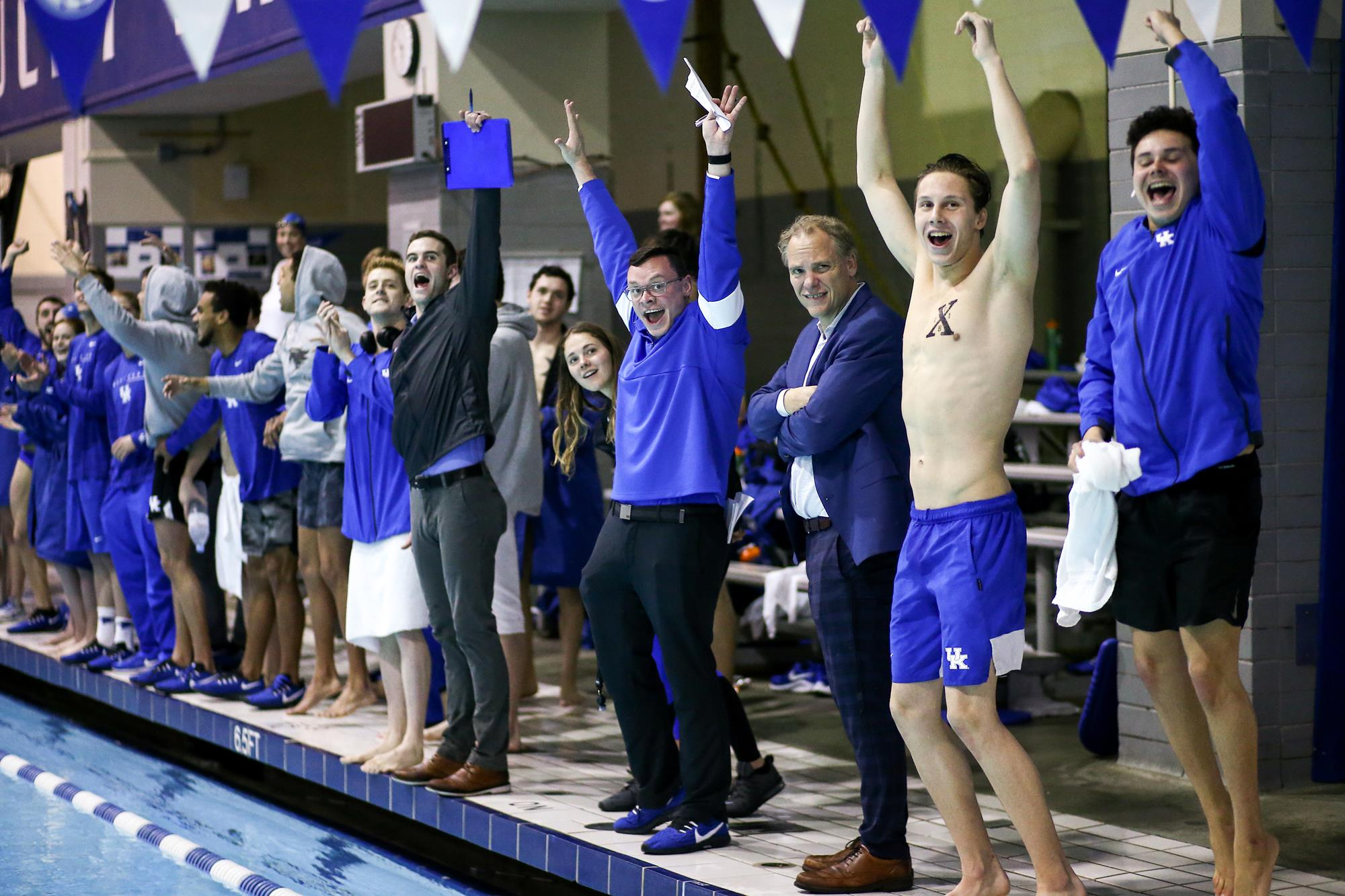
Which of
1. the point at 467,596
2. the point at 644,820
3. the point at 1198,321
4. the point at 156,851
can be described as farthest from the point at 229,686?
the point at 1198,321

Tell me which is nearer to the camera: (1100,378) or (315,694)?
(1100,378)

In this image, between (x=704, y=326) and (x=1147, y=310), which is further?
(x=704, y=326)

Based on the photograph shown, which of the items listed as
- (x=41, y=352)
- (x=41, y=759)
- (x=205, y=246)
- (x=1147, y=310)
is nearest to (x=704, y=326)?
(x=1147, y=310)

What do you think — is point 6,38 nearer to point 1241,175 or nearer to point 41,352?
point 41,352

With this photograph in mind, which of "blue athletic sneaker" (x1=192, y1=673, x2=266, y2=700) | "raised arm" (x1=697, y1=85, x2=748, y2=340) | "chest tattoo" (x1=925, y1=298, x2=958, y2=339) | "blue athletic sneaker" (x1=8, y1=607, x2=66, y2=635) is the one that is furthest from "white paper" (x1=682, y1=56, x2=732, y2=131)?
"blue athletic sneaker" (x1=8, y1=607, x2=66, y2=635)

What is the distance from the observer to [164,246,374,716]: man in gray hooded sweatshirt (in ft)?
19.9

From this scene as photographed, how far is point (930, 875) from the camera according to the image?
4.02 meters

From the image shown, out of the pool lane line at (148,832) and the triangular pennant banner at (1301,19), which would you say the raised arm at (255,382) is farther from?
the triangular pennant banner at (1301,19)

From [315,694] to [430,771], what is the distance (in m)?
1.51

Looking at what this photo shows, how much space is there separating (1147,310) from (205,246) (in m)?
10.2

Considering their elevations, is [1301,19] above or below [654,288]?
above

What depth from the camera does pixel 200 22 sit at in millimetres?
3957

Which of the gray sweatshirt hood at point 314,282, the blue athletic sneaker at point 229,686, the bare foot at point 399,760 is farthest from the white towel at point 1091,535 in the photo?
the blue athletic sneaker at point 229,686

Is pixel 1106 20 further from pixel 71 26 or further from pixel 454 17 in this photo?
pixel 71 26
